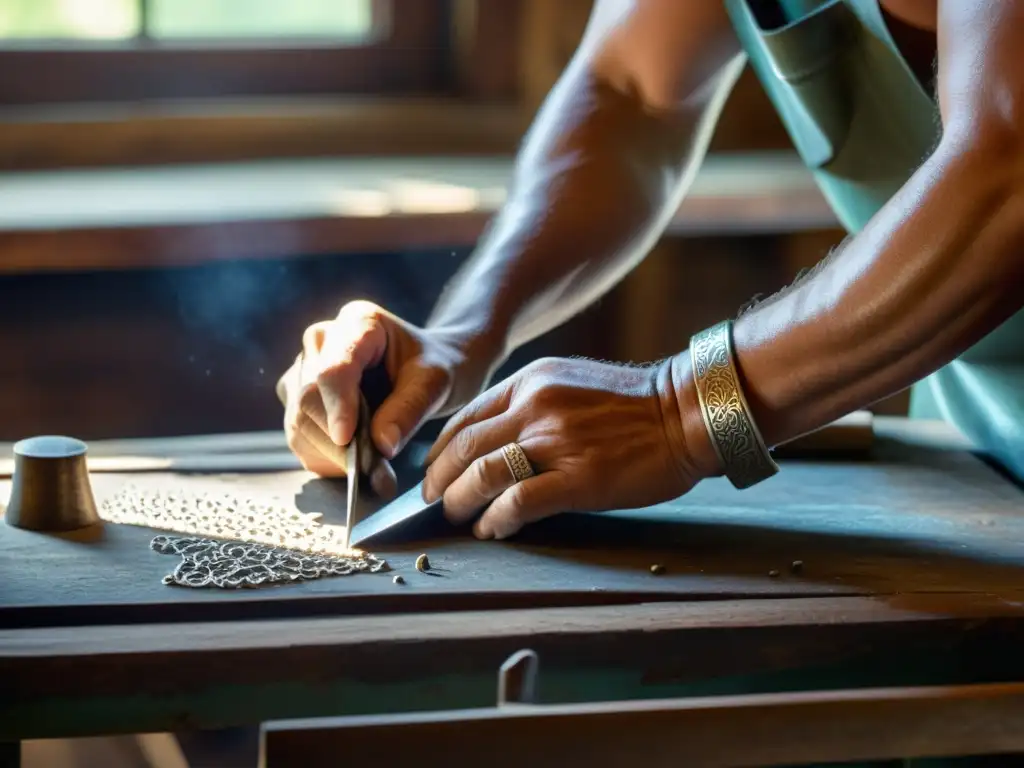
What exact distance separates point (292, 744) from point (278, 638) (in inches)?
5.6

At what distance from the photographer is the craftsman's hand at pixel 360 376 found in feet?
3.99

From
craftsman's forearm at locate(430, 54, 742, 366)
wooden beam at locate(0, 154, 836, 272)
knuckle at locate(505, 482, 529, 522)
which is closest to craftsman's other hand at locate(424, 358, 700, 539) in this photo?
knuckle at locate(505, 482, 529, 522)

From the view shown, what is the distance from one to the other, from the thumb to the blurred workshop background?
3.02 ft

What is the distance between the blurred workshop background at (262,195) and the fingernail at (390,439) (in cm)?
97

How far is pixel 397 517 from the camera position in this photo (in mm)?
1176

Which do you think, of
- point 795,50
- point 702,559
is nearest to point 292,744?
point 702,559

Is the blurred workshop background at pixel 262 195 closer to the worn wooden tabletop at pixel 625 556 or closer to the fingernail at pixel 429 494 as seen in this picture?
the worn wooden tabletop at pixel 625 556

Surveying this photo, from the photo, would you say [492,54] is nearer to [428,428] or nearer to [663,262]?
[663,262]

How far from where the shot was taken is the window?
7.79ft

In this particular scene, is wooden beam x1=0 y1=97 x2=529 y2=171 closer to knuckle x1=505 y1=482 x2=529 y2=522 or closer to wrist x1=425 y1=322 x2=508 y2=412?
wrist x1=425 y1=322 x2=508 y2=412

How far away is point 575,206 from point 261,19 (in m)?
1.23

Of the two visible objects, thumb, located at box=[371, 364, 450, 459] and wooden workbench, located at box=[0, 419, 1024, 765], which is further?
thumb, located at box=[371, 364, 450, 459]

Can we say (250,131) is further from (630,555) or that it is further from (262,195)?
(630,555)

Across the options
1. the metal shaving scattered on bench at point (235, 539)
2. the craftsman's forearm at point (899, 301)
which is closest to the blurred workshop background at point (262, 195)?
the metal shaving scattered on bench at point (235, 539)
